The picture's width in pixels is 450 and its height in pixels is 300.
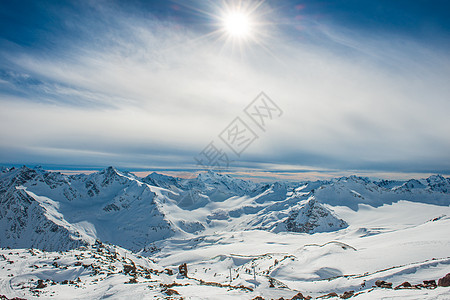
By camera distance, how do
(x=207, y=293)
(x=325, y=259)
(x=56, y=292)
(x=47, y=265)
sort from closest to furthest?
(x=207, y=293)
(x=56, y=292)
(x=47, y=265)
(x=325, y=259)

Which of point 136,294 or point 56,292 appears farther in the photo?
point 56,292

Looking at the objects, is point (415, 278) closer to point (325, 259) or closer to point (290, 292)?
point (290, 292)

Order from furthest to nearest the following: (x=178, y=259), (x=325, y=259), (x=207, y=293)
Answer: (x=178, y=259) < (x=325, y=259) < (x=207, y=293)

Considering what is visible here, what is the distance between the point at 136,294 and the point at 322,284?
99.9 ft

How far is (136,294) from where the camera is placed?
83.6 feet

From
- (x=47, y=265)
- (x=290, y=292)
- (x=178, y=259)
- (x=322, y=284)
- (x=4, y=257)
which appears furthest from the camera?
(x=178, y=259)

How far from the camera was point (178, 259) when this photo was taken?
161 metres

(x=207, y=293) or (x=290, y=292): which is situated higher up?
(x=207, y=293)

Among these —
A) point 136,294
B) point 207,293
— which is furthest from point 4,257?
point 207,293

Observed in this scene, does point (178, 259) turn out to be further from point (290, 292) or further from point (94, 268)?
point (290, 292)

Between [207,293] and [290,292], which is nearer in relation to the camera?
[207,293]

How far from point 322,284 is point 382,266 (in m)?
16.7

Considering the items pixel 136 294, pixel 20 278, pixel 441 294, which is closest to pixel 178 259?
pixel 20 278

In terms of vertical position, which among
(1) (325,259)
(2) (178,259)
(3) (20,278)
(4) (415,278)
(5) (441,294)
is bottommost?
(2) (178,259)
